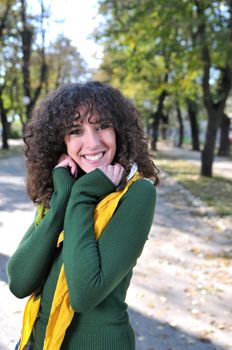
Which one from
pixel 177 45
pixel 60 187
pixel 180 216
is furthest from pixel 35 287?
pixel 177 45

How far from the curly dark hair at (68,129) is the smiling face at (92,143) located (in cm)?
3

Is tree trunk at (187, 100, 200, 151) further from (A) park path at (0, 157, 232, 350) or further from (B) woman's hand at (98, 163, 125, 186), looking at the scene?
(B) woman's hand at (98, 163, 125, 186)

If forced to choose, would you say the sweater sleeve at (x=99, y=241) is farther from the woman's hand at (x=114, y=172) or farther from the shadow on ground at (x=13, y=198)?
the shadow on ground at (x=13, y=198)

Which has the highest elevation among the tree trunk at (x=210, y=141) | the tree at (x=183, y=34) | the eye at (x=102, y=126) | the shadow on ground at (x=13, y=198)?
the tree at (x=183, y=34)

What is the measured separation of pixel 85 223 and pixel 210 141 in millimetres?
14299

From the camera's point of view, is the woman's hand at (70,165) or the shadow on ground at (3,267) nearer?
the woman's hand at (70,165)

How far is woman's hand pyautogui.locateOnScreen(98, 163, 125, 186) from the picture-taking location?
64.7 inches

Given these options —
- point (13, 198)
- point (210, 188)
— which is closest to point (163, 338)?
point (13, 198)

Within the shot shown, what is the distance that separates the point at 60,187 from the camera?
168 centimetres

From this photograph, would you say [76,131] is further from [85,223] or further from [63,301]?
[63,301]

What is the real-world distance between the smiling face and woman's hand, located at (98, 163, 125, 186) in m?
0.05

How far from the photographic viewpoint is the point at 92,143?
5.57 ft

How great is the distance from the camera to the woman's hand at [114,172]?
1643 mm

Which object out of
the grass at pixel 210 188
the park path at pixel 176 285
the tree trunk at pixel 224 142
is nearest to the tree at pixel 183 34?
the grass at pixel 210 188
